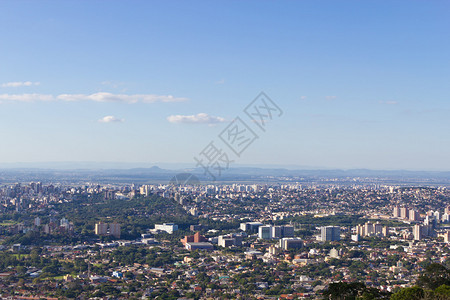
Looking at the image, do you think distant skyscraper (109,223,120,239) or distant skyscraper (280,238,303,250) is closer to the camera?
distant skyscraper (280,238,303,250)

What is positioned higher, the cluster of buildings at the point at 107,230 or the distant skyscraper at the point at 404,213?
the distant skyscraper at the point at 404,213

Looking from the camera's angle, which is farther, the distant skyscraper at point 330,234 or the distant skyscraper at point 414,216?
the distant skyscraper at point 414,216

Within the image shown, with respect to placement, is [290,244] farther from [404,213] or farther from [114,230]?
[404,213]

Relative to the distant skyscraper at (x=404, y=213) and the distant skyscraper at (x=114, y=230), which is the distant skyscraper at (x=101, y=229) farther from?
the distant skyscraper at (x=404, y=213)

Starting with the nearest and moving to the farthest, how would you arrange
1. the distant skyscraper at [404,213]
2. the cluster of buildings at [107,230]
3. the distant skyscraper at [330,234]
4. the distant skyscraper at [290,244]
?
the distant skyscraper at [290,244], the distant skyscraper at [330,234], the cluster of buildings at [107,230], the distant skyscraper at [404,213]

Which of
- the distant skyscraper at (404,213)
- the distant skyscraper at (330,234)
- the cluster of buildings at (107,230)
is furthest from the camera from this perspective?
the distant skyscraper at (404,213)

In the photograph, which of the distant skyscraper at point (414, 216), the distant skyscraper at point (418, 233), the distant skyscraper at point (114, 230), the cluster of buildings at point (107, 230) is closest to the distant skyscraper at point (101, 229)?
the cluster of buildings at point (107, 230)

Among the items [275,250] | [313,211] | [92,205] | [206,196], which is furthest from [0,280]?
[206,196]

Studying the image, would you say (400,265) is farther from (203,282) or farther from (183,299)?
(183,299)

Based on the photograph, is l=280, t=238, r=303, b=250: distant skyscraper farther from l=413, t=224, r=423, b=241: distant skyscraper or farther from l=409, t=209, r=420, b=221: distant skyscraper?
l=409, t=209, r=420, b=221: distant skyscraper

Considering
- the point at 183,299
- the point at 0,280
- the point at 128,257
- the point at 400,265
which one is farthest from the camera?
the point at 128,257

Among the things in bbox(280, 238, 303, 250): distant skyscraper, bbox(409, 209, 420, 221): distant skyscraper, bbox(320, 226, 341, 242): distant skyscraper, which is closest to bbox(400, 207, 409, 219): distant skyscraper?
bbox(409, 209, 420, 221): distant skyscraper
